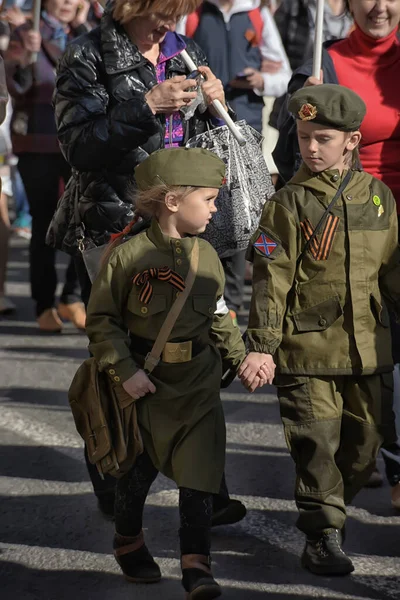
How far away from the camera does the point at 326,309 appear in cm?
440

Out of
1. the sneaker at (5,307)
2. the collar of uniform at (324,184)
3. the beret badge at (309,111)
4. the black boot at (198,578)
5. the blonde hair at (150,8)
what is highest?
the blonde hair at (150,8)

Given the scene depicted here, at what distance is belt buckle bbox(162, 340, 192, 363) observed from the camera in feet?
13.8

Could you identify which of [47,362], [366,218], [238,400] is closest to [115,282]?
[366,218]

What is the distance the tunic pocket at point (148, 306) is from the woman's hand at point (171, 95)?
73 cm

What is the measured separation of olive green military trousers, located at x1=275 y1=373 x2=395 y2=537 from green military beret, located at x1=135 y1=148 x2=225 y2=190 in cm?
79

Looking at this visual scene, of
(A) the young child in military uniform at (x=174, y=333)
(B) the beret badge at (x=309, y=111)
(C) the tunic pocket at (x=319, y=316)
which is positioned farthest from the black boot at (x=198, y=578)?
(B) the beret badge at (x=309, y=111)

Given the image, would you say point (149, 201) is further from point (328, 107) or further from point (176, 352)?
point (328, 107)

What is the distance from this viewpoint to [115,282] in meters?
4.20

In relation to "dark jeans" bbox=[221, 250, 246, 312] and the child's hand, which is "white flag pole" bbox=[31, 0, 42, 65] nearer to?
"dark jeans" bbox=[221, 250, 246, 312]

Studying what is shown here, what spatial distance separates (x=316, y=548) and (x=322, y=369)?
634 mm

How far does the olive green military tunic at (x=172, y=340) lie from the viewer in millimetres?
4176

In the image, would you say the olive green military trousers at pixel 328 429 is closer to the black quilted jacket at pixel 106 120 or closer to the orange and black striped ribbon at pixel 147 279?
the orange and black striped ribbon at pixel 147 279

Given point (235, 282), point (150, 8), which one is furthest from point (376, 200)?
point (235, 282)

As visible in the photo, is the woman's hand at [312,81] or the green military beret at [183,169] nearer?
the green military beret at [183,169]
